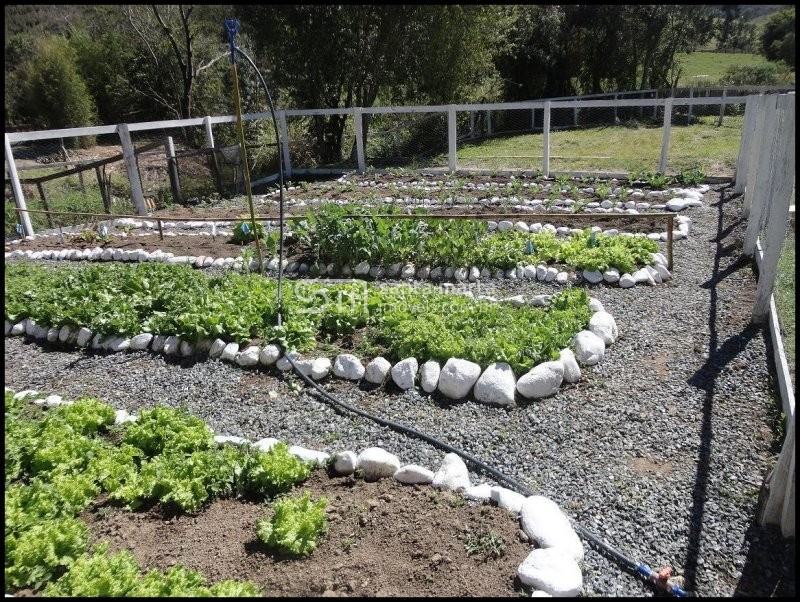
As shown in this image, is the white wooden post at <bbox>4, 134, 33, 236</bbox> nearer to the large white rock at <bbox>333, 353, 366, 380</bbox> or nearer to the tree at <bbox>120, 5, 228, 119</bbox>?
the large white rock at <bbox>333, 353, 366, 380</bbox>

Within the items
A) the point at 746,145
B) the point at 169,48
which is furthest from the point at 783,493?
the point at 169,48

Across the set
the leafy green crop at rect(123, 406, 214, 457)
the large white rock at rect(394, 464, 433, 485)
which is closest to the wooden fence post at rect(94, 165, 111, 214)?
the leafy green crop at rect(123, 406, 214, 457)

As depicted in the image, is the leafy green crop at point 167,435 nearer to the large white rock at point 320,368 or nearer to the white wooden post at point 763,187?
the large white rock at point 320,368

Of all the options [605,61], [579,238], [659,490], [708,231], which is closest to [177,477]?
[659,490]

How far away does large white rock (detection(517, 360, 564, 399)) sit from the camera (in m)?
4.61

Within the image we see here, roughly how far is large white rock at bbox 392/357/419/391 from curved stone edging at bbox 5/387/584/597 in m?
0.99

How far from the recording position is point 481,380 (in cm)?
468

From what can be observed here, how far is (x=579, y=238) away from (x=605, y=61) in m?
23.3

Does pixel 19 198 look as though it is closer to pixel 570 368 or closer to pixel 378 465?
pixel 378 465

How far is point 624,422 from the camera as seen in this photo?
4266mm

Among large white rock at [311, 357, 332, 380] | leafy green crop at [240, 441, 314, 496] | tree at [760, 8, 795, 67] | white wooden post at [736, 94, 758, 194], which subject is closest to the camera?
leafy green crop at [240, 441, 314, 496]

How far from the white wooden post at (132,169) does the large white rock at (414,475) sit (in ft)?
33.7

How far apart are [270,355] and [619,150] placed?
13973mm

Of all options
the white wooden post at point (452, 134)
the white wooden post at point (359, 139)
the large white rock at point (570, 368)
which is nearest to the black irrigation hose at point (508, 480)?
the large white rock at point (570, 368)
